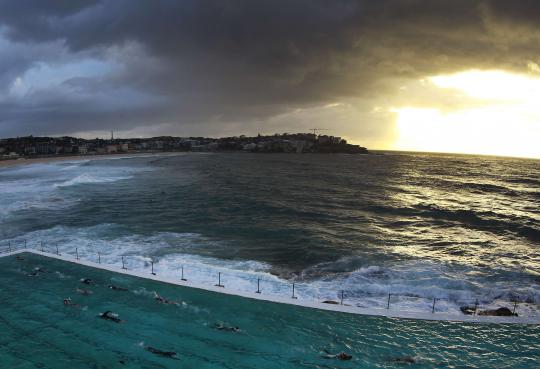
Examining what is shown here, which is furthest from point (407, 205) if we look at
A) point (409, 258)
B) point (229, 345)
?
point (229, 345)

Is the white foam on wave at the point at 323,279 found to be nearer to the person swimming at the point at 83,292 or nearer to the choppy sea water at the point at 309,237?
the choppy sea water at the point at 309,237

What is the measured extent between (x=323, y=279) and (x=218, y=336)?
34.3ft

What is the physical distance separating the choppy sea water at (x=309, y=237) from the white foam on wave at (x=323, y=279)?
77mm

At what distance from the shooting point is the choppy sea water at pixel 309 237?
2545 cm

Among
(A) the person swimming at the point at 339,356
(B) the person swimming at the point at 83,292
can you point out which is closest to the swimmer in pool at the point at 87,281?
(B) the person swimming at the point at 83,292

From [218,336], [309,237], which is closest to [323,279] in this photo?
[218,336]

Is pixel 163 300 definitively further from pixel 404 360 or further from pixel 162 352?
pixel 404 360

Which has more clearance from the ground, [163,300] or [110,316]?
[163,300]

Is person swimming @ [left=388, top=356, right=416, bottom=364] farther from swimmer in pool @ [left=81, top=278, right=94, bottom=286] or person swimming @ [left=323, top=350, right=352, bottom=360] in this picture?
swimmer in pool @ [left=81, top=278, right=94, bottom=286]

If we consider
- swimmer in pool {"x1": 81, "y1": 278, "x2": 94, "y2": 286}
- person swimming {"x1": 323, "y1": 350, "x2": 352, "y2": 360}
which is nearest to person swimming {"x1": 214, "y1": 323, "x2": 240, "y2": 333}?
person swimming {"x1": 323, "y1": 350, "x2": 352, "y2": 360}

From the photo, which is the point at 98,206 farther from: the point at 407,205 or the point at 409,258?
the point at 407,205

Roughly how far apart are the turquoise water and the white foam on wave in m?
2.83

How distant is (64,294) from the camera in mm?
21312

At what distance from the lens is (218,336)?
1761 centimetres
